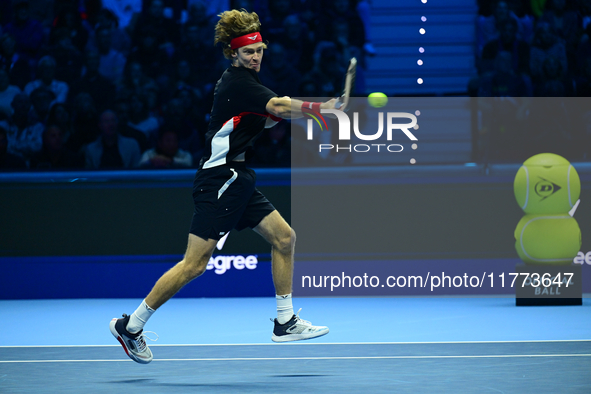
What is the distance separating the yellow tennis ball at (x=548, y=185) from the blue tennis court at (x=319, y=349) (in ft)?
2.58

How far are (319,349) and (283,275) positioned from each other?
588 millimetres

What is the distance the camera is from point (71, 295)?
280 inches

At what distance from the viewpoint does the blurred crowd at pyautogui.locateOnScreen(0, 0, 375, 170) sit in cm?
752

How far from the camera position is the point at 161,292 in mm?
3990

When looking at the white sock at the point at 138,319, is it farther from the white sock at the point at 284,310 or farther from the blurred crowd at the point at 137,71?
the blurred crowd at the point at 137,71

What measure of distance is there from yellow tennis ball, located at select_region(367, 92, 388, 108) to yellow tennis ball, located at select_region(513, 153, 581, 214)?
159 centimetres

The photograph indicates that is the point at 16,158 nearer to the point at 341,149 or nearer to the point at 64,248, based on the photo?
the point at 64,248

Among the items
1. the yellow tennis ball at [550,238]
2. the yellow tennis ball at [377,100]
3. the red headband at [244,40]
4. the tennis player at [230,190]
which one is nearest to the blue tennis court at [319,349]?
the tennis player at [230,190]

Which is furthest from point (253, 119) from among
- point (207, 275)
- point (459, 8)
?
point (459, 8)

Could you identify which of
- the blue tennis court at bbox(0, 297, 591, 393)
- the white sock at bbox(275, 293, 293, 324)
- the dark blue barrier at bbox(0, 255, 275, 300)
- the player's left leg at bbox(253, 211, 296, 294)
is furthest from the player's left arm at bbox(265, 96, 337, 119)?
the dark blue barrier at bbox(0, 255, 275, 300)

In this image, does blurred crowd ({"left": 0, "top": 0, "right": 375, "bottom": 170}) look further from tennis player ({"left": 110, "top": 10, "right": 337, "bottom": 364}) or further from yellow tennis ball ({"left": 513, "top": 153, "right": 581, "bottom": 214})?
tennis player ({"left": 110, "top": 10, "right": 337, "bottom": 364})

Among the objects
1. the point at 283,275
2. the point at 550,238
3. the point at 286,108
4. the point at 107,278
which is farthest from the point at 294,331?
the point at 107,278

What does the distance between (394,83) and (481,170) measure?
2277mm

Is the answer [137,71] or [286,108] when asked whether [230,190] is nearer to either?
[286,108]
